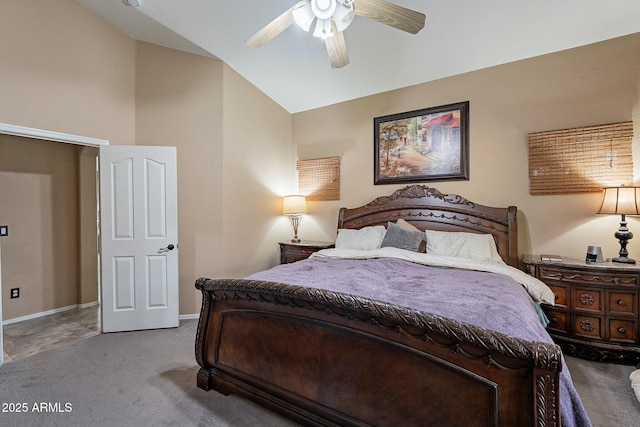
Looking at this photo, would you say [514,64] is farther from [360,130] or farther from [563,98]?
[360,130]

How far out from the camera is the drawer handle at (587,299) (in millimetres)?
2666

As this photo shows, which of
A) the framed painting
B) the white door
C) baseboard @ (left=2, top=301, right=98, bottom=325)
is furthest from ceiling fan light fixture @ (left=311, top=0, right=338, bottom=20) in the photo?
baseboard @ (left=2, top=301, right=98, bottom=325)

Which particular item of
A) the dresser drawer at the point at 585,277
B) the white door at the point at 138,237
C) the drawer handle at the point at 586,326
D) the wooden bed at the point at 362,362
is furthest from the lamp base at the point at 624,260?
the white door at the point at 138,237

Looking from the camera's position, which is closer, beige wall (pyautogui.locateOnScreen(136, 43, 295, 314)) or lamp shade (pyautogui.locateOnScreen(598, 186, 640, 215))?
lamp shade (pyautogui.locateOnScreen(598, 186, 640, 215))

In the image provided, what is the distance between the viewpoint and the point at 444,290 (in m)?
1.97

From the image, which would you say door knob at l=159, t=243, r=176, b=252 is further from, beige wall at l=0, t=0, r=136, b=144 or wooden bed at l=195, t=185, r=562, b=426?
wooden bed at l=195, t=185, r=562, b=426

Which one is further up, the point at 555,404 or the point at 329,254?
the point at 329,254

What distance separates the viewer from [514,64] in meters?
3.33

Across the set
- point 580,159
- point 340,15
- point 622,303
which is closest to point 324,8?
point 340,15

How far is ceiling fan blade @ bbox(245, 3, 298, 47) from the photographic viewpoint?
2.21 meters

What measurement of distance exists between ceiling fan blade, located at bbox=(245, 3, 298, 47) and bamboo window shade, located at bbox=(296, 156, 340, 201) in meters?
2.32

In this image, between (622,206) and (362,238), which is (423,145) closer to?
(362,238)

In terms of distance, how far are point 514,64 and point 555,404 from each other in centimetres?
347

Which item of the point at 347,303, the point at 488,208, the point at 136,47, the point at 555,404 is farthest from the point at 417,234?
the point at 136,47
